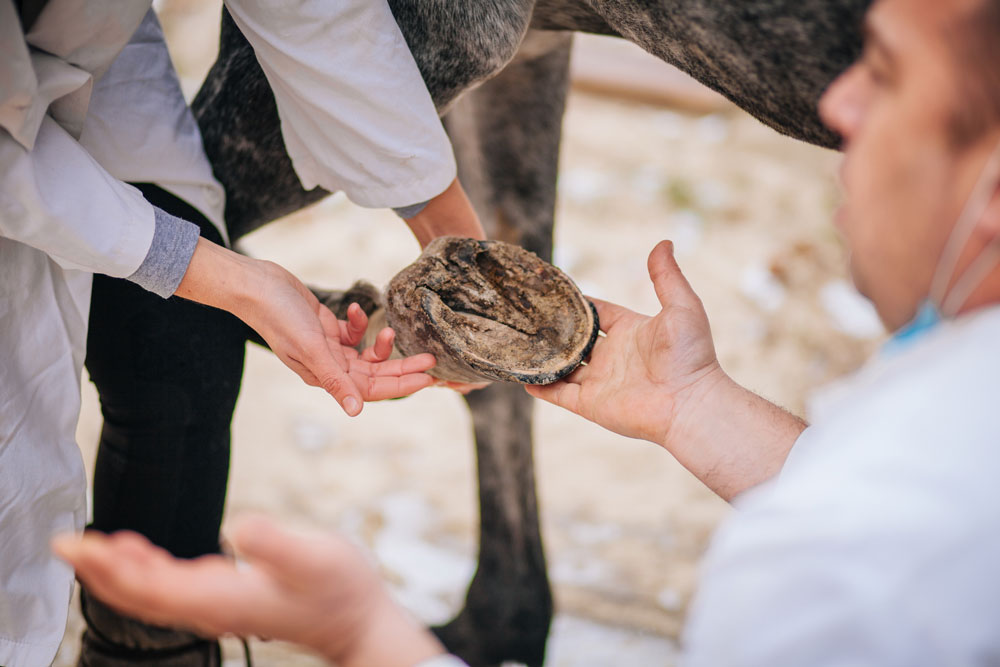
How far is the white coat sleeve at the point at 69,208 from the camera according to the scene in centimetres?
68

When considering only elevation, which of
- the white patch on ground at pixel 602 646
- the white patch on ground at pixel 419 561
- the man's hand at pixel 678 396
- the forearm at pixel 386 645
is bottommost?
the white patch on ground at pixel 419 561

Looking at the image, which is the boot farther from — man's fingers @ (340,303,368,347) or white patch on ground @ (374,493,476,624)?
white patch on ground @ (374,493,476,624)

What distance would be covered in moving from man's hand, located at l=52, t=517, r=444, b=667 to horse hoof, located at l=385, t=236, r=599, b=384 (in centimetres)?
33

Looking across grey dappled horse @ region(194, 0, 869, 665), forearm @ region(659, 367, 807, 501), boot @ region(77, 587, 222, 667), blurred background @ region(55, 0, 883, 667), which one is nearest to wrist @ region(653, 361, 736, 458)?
forearm @ region(659, 367, 807, 501)

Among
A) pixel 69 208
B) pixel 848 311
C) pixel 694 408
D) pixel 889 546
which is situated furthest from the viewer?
pixel 848 311

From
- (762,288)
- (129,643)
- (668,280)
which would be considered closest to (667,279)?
(668,280)

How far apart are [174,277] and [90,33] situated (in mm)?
218

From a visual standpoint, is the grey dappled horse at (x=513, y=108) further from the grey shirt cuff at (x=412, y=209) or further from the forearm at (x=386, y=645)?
the forearm at (x=386, y=645)

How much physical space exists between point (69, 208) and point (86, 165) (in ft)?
0.15

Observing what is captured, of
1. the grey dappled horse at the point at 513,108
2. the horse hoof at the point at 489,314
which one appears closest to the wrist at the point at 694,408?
the horse hoof at the point at 489,314

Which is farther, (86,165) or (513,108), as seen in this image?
(513,108)

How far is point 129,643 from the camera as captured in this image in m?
0.95

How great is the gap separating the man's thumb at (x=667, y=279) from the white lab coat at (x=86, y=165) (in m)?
0.24

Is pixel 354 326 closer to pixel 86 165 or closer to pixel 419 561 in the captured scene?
pixel 86 165
